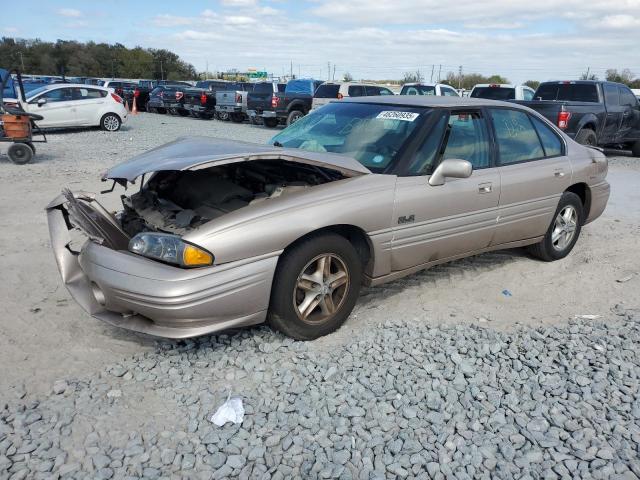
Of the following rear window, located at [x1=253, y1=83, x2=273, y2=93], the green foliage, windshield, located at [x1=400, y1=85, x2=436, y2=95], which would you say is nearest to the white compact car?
rear window, located at [x1=253, y1=83, x2=273, y2=93]

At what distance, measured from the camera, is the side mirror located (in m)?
3.65

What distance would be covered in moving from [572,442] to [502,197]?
7.51 feet

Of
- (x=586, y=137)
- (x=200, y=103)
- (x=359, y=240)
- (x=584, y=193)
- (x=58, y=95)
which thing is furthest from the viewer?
(x=200, y=103)

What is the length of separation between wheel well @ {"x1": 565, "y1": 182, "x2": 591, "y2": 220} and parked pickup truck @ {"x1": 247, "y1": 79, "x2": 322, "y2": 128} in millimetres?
13999

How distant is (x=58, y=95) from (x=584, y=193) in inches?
608

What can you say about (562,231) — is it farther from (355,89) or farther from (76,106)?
(76,106)

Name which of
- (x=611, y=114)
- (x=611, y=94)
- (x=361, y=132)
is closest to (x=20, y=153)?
(x=361, y=132)

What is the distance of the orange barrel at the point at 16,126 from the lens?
9953mm

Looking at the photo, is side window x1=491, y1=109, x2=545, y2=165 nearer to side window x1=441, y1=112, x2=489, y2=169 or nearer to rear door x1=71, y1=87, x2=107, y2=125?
side window x1=441, y1=112, x2=489, y2=169

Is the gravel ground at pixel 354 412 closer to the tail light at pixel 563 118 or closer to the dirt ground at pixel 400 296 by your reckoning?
the dirt ground at pixel 400 296

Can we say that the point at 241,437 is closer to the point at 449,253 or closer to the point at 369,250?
the point at 369,250

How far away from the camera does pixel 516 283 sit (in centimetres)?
468

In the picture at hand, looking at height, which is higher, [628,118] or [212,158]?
[212,158]

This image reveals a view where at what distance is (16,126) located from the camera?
10102 millimetres
